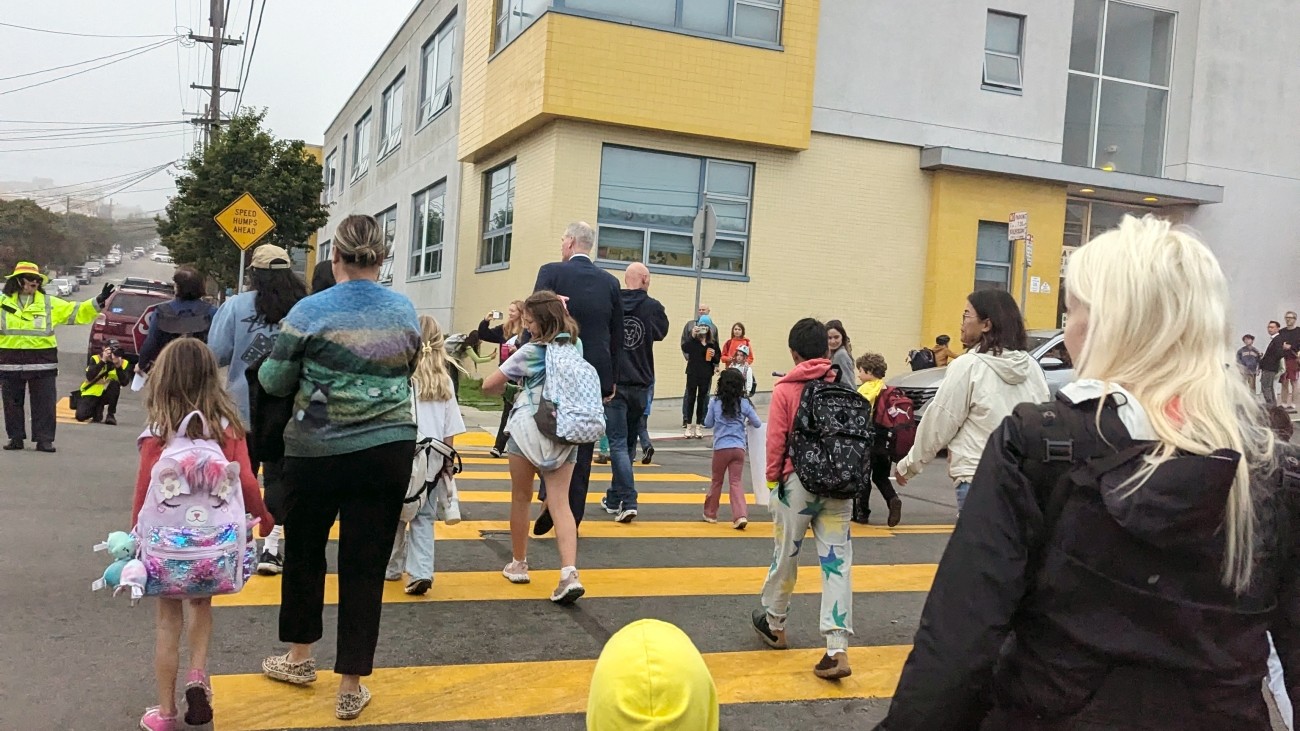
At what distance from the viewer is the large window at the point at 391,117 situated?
110 feet

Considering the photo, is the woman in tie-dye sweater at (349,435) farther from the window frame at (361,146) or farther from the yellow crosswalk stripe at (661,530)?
the window frame at (361,146)

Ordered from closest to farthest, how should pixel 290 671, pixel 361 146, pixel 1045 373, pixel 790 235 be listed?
pixel 290 671
pixel 1045 373
pixel 790 235
pixel 361 146

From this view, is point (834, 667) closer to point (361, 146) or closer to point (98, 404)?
point (98, 404)

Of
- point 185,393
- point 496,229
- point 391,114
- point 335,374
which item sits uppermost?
point 391,114

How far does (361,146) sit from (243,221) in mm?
24520

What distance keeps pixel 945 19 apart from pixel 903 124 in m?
2.32

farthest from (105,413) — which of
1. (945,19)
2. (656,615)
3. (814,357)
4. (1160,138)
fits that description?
(1160,138)

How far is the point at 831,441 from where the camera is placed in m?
4.89

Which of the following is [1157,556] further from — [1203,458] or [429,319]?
[429,319]

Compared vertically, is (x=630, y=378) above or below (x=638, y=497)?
above

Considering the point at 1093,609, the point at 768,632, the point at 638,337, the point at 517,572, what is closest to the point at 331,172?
the point at 638,337

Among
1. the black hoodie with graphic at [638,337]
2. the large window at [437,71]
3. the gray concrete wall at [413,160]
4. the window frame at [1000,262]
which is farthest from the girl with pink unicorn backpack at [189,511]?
the large window at [437,71]

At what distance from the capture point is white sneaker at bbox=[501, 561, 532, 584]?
252 inches

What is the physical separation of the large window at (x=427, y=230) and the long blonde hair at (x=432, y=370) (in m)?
19.9
